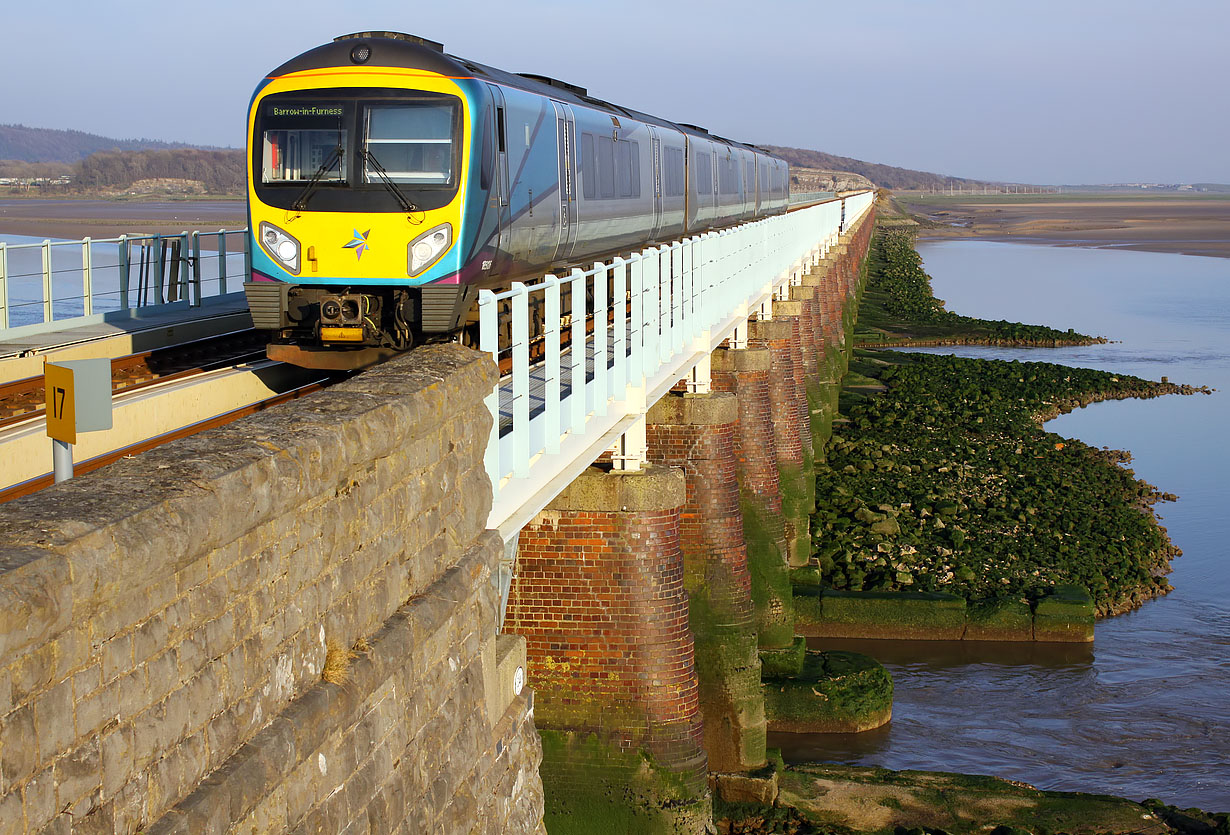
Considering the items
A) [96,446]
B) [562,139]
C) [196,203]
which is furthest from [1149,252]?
[96,446]

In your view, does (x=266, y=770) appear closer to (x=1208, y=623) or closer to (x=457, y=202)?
(x=457, y=202)

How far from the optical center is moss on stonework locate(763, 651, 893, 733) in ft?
58.7

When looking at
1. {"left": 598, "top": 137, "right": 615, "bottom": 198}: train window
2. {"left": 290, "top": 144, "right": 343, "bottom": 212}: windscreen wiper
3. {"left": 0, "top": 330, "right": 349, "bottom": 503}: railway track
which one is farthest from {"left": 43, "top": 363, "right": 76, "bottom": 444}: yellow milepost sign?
{"left": 598, "top": 137, "right": 615, "bottom": 198}: train window

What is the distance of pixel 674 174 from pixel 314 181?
13198mm

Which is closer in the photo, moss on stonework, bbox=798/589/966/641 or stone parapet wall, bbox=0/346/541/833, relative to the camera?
stone parapet wall, bbox=0/346/541/833

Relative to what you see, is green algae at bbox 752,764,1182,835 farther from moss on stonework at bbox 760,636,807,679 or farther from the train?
the train

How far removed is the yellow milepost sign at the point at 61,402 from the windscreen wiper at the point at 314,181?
776 centimetres

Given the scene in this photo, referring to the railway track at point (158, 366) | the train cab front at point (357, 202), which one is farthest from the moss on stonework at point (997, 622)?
the train cab front at point (357, 202)

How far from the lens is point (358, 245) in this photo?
11656 mm

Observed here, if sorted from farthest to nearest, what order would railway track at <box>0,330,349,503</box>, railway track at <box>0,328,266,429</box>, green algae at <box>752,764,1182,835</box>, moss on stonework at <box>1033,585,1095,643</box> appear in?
moss on stonework at <box>1033,585,1095,643</box>
green algae at <box>752,764,1182,835</box>
railway track at <box>0,328,266,429</box>
railway track at <box>0,330,349,503</box>

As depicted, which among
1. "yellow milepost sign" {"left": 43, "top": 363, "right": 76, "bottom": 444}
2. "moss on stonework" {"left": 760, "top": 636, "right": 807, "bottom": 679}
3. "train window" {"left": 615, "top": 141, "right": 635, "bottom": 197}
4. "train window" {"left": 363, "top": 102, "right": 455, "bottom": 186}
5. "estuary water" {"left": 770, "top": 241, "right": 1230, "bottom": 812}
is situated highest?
"train window" {"left": 615, "top": 141, "right": 635, "bottom": 197}

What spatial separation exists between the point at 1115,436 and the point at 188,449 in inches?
1567

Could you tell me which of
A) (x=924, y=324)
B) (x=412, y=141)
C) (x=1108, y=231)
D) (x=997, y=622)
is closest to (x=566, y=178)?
(x=412, y=141)

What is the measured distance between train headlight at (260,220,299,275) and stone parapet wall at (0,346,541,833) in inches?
210
